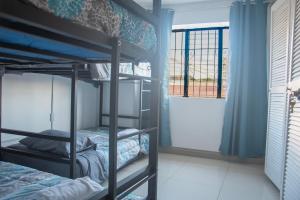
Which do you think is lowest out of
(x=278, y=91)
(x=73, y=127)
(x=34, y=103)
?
(x=73, y=127)

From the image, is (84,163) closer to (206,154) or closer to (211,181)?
(211,181)

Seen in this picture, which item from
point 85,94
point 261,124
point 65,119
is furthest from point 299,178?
point 85,94

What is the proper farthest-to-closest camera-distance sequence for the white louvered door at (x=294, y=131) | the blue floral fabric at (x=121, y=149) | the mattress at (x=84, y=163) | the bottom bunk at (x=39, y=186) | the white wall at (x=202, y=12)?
the white wall at (x=202, y=12) < the blue floral fabric at (x=121, y=149) < the mattress at (x=84, y=163) < the white louvered door at (x=294, y=131) < the bottom bunk at (x=39, y=186)

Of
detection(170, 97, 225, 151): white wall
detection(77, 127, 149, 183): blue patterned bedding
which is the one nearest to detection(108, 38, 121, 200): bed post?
detection(77, 127, 149, 183): blue patterned bedding

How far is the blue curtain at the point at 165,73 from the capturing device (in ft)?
13.0

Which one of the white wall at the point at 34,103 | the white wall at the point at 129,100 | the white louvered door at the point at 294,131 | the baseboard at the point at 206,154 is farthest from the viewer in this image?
the white wall at the point at 129,100

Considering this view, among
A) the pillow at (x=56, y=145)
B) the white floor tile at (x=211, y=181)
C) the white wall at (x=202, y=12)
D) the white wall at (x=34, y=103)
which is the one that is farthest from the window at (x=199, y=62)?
the pillow at (x=56, y=145)

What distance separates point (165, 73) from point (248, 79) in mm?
1255

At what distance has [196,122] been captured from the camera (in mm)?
3963

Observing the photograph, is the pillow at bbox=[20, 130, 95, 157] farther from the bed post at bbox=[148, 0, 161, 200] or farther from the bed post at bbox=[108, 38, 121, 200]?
the bed post at bbox=[108, 38, 121, 200]

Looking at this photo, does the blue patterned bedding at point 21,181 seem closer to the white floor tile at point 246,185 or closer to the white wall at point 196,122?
the white floor tile at point 246,185

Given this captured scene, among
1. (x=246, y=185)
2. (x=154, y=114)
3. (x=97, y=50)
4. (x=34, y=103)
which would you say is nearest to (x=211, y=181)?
(x=246, y=185)

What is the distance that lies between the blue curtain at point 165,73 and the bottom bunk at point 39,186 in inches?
Answer: 89.7

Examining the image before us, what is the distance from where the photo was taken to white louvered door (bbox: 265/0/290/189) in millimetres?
2350
